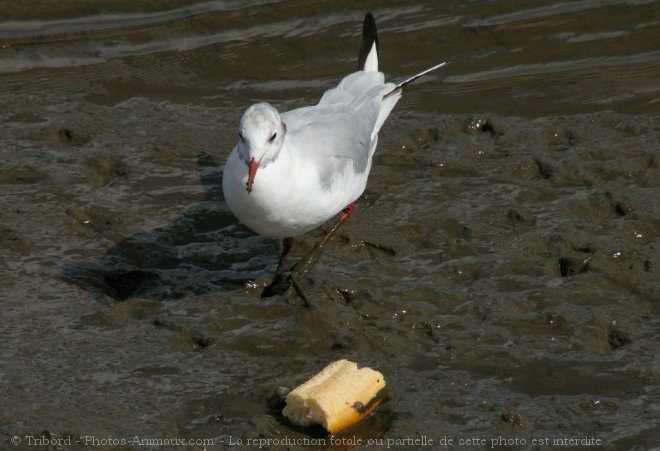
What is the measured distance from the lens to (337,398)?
4883 millimetres

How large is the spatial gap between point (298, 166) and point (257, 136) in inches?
16.2

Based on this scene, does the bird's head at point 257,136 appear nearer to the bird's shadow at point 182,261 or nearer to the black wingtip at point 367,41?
the bird's shadow at point 182,261

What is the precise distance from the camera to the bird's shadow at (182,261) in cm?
631

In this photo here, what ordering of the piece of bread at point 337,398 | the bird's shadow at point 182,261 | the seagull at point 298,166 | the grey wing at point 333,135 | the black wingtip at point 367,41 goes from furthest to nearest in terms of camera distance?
the black wingtip at point 367,41 < the bird's shadow at point 182,261 < the grey wing at point 333,135 < the seagull at point 298,166 < the piece of bread at point 337,398

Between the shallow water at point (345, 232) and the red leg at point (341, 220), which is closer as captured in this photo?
the shallow water at point (345, 232)

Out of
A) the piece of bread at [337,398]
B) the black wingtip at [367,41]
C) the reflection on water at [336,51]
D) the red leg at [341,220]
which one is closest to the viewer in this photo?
the piece of bread at [337,398]

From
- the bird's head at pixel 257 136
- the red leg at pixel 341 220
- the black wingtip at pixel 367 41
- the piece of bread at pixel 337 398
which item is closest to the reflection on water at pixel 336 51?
the black wingtip at pixel 367 41

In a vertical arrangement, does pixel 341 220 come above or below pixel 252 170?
below

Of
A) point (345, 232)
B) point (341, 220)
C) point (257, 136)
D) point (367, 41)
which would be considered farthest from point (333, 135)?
point (367, 41)

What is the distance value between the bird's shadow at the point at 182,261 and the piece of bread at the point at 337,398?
4.87 feet

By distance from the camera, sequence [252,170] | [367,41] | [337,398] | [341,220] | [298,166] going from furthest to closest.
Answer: [367,41] < [341,220] < [298,166] < [252,170] < [337,398]

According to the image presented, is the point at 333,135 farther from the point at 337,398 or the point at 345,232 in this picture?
the point at 337,398

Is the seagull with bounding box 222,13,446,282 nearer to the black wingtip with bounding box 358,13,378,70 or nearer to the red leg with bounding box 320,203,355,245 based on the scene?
the red leg with bounding box 320,203,355,245

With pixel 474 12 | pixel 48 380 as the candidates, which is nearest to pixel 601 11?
pixel 474 12
